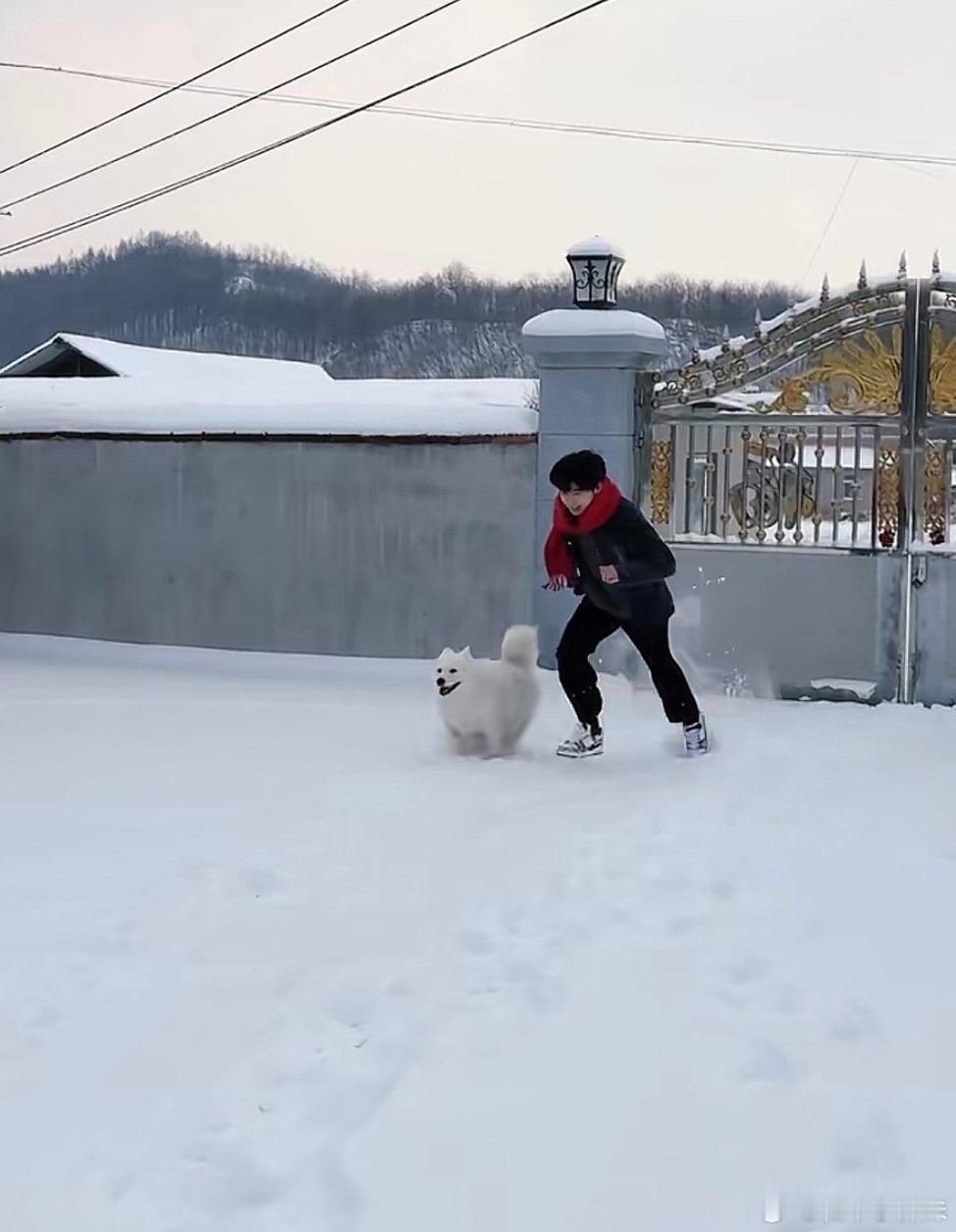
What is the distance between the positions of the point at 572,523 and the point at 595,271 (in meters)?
2.59

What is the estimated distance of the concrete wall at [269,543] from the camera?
8570 millimetres

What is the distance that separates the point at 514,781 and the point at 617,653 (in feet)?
8.73

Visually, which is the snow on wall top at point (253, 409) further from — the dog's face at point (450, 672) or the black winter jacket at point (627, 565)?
the dog's face at point (450, 672)

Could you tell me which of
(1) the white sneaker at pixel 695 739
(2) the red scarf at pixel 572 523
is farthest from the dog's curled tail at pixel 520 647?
(1) the white sneaker at pixel 695 739

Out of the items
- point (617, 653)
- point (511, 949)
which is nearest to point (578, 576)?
point (617, 653)

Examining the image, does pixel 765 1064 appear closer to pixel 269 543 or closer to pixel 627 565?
pixel 627 565

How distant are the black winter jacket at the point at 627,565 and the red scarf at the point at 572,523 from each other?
0.03 meters

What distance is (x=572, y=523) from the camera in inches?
245

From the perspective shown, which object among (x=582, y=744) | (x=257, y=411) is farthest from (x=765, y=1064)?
(x=257, y=411)

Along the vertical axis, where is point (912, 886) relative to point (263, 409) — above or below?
below

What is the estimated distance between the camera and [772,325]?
305 inches

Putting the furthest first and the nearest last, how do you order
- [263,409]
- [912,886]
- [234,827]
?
[263,409]
[234,827]
[912,886]

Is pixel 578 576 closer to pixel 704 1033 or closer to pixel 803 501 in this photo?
pixel 803 501

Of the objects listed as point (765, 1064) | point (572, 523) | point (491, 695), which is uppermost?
point (572, 523)
